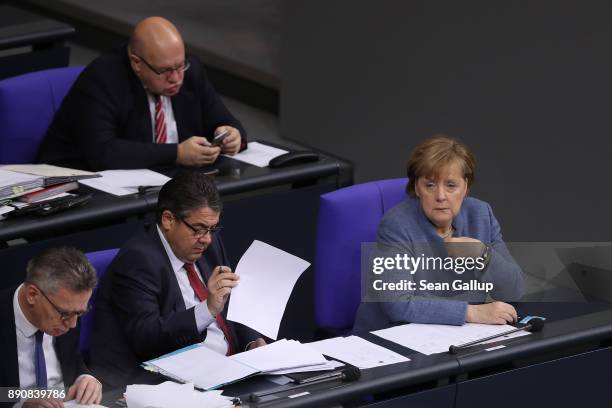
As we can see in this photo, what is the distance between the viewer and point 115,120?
16.3ft

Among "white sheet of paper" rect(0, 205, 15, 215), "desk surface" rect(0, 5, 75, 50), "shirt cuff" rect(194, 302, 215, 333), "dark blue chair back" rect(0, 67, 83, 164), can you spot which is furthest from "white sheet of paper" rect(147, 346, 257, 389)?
"desk surface" rect(0, 5, 75, 50)

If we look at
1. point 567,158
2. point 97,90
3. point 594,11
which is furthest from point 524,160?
point 97,90

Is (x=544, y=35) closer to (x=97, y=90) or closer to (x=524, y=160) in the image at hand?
(x=524, y=160)

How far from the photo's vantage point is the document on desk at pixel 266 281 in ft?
11.8

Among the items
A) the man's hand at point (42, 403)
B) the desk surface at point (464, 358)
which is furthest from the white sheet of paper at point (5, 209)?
the desk surface at point (464, 358)

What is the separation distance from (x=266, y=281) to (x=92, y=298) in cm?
52

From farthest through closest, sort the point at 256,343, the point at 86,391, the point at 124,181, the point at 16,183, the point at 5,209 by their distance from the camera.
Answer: the point at 124,181, the point at 16,183, the point at 5,209, the point at 256,343, the point at 86,391

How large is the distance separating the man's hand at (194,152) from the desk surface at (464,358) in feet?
4.67

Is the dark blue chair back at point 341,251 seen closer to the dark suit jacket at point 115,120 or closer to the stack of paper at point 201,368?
the stack of paper at point 201,368

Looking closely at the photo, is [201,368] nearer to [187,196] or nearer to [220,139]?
[187,196]

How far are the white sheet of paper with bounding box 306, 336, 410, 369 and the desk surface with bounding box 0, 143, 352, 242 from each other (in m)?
1.12

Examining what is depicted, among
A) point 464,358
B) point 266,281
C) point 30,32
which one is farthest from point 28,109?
point 464,358

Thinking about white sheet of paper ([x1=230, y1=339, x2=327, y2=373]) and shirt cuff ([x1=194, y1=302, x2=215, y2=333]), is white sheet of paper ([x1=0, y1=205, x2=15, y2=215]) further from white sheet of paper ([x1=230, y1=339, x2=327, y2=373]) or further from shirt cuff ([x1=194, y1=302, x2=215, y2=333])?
white sheet of paper ([x1=230, y1=339, x2=327, y2=373])

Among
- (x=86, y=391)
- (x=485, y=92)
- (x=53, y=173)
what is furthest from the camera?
(x=485, y=92)
